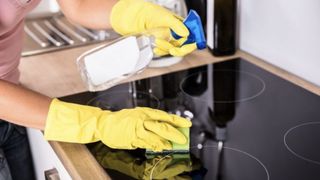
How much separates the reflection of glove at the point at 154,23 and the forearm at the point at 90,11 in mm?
27

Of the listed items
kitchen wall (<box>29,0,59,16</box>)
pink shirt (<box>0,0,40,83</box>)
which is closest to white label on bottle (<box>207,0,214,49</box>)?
pink shirt (<box>0,0,40,83</box>)

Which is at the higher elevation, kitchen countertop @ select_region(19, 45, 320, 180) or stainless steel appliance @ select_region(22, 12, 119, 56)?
stainless steel appliance @ select_region(22, 12, 119, 56)

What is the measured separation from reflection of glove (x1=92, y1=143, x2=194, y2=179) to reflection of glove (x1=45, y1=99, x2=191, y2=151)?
0.09 ft

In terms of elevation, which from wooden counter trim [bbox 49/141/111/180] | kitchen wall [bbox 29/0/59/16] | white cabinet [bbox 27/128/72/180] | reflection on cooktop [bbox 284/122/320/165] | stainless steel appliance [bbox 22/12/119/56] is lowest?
white cabinet [bbox 27/128/72/180]

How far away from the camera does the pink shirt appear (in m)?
0.98

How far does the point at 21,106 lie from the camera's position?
0.85 metres

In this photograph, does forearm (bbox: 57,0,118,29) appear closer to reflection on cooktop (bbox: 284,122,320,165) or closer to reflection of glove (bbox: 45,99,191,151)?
reflection of glove (bbox: 45,99,191,151)

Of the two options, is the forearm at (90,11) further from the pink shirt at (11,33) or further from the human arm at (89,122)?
the human arm at (89,122)

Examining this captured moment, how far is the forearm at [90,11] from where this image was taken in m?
1.12

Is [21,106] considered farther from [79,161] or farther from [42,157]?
[42,157]

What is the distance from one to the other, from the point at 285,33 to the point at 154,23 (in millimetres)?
328

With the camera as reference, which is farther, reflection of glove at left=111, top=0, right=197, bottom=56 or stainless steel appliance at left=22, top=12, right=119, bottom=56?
stainless steel appliance at left=22, top=12, right=119, bottom=56

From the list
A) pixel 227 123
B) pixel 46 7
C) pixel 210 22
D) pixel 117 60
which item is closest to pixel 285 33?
pixel 210 22

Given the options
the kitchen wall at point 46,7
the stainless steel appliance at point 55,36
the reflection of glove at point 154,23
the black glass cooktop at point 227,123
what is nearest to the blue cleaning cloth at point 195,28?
the reflection of glove at point 154,23
